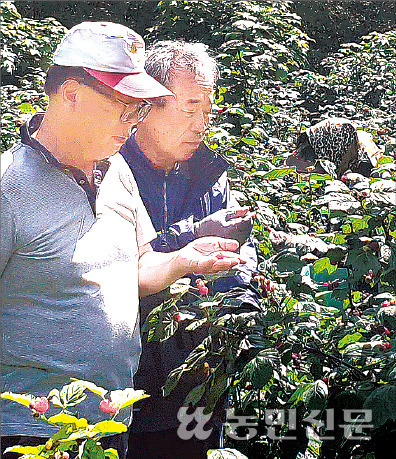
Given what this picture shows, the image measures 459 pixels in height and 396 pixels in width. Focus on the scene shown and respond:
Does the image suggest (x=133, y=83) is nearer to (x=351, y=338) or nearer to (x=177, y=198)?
(x=177, y=198)

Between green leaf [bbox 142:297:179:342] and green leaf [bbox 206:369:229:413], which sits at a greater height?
green leaf [bbox 142:297:179:342]

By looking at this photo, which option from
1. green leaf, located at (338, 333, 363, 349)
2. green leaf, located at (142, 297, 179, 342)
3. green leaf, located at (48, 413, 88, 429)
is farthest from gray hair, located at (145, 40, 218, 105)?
green leaf, located at (48, 413, 88, 429)

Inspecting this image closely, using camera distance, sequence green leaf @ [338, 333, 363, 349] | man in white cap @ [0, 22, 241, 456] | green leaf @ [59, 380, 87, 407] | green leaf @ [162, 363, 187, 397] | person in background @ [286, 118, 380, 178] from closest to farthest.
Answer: green leaf @ [59, 380, 87, 407]
man in white cap @ [0, 22, 241, 456]
green leaf @ [162, 363, 187, 397]
green leaf @ [338, 333, 363, 349]
person in background @ [286, 118, 380, 178]

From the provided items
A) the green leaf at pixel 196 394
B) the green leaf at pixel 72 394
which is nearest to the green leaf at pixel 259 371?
the green leaf at pixel 196 394

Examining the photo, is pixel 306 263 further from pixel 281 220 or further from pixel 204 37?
pixel 204 37

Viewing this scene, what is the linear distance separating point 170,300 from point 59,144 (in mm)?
537

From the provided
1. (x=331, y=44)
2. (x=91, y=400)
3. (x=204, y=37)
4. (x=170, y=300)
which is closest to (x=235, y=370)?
(x=170, y=300)

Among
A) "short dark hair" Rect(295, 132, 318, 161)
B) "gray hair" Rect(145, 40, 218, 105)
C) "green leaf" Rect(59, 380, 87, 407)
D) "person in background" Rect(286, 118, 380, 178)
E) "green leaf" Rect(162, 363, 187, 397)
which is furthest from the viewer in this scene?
"short dark hair" Rect(295, 132, 318, 161)

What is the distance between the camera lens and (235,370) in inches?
82.7

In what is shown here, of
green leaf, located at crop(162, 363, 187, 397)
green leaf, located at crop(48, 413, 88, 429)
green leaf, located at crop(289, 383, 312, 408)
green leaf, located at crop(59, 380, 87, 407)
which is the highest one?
green leaf, located at crop(48, 413, 88, 429)

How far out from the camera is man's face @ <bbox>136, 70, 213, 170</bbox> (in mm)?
1975

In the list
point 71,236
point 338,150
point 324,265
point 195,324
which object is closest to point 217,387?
point 195,324

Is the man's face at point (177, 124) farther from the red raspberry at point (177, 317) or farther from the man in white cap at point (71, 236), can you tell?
the red raspberry at point (177, 317)

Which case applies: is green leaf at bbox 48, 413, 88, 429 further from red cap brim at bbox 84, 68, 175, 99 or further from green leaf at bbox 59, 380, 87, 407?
red cap brim at bbox 84, 68, 175, 99
